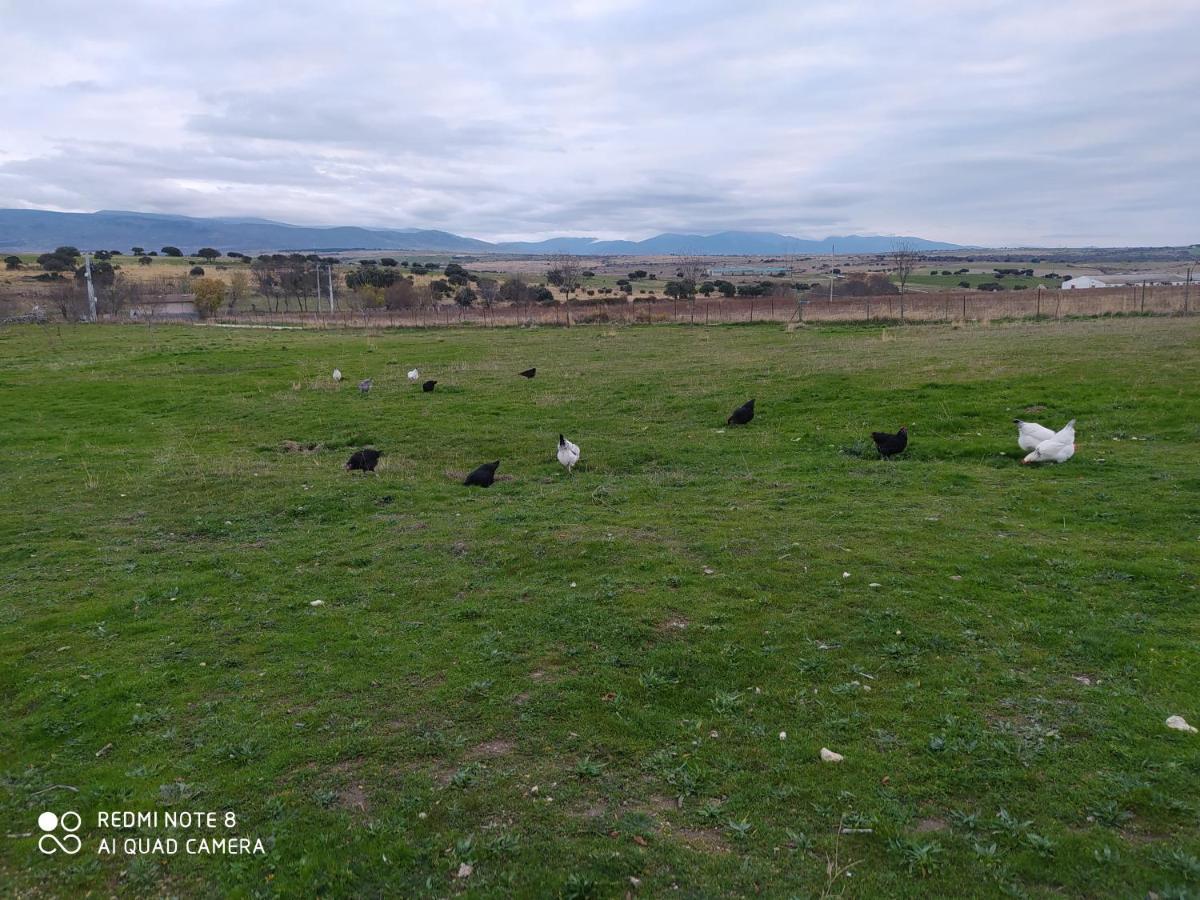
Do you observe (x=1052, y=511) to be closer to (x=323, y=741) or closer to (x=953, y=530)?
(x=953, y=530)

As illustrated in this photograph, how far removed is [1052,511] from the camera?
411 inches

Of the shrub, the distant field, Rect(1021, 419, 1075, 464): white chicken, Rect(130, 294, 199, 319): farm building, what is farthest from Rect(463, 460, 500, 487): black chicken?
the distant field

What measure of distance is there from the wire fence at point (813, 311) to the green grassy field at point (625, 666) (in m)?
28.3

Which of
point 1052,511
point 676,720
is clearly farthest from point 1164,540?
point 676,720

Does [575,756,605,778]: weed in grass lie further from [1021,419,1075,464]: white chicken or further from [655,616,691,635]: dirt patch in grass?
[1021,419,1075,464]: white chicken

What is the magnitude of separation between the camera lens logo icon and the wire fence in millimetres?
42324

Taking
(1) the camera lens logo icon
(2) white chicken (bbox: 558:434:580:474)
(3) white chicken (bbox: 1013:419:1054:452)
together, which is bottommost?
(1) the camera lens logo icon

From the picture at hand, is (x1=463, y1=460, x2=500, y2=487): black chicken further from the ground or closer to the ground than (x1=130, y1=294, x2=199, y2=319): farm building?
closer to the ground

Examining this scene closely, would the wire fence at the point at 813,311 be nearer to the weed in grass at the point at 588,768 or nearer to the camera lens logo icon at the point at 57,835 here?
the weed in grass at the point at 588,768

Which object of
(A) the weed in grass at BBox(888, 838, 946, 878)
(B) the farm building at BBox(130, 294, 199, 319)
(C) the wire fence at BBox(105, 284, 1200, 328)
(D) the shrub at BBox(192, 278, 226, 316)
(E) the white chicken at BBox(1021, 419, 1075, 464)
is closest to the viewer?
(A) the weed in grass at BBox(888, 838, 946, 878)

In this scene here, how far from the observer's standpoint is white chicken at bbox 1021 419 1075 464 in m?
12.8

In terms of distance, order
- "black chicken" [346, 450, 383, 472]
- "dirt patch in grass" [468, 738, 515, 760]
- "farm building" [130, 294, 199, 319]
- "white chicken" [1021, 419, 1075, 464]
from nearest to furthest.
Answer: "dirt patch in grass" [468, 738, 515, 760] < "white chicken" [1021, 419, 1075, 464] < "black chicken" [346, 450, 383, 472] < "farm building" [130, 294, 199, 319]

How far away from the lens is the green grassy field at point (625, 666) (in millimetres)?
4305

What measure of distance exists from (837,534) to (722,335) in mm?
30236
